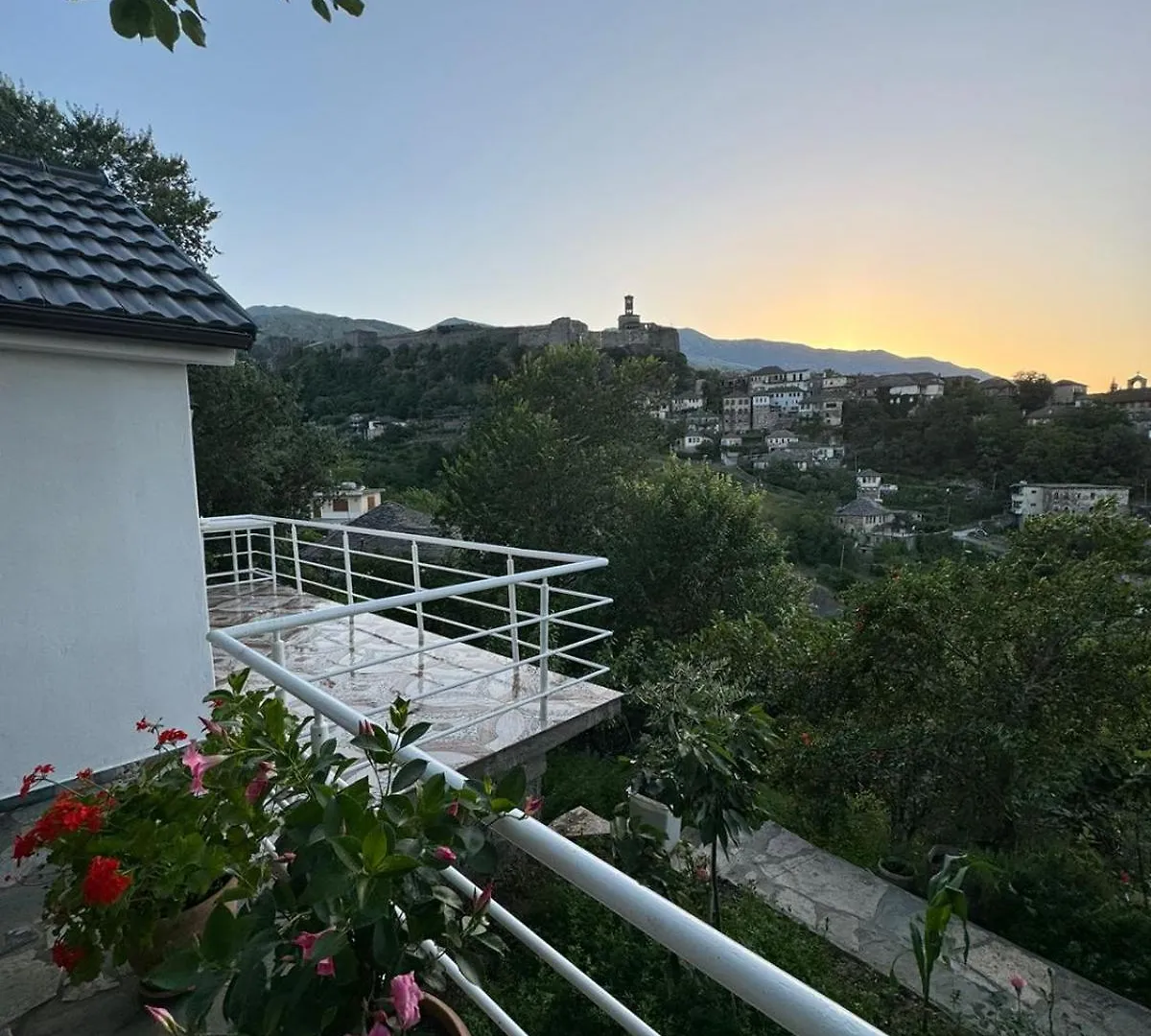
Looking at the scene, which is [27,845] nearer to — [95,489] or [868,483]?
[95,489]

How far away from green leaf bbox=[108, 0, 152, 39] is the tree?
1443 cm

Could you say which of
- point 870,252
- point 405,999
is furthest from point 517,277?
point 405,999

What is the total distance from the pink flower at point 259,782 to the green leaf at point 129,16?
5.07ft

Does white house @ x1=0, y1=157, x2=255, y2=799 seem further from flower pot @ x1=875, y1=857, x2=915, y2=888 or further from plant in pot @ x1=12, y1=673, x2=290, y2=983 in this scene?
flower pot @ x1=875, y1=857, x2=915, y2=888

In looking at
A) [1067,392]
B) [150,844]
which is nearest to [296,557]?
[150,844]

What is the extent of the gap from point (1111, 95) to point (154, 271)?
8.88 m

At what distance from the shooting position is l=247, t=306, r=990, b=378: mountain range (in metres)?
52.3

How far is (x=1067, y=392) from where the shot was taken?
22594mm

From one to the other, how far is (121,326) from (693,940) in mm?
3347

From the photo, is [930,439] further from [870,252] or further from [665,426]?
[870,252]

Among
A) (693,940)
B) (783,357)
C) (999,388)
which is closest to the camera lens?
(693,940)

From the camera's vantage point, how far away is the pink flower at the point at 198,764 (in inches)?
53.3

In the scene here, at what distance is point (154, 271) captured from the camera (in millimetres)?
3473

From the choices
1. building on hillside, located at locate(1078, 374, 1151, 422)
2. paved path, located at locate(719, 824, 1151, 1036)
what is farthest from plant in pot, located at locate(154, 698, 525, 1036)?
building on hillside, located at locate(1078, 374, 1151, 422)
